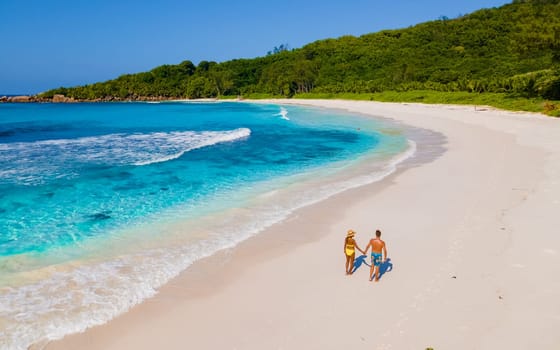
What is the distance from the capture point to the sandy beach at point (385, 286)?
6602mm

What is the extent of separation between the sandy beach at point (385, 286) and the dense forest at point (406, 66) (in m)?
38.9

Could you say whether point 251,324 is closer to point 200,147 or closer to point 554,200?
point 554,200

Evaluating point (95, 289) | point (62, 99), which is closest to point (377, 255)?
point (95, 289)

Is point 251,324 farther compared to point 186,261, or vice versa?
point 186,261

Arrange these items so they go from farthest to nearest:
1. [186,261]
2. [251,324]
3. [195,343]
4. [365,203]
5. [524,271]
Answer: [365,203], [186,261], [524,271], [251,324], [195,343]

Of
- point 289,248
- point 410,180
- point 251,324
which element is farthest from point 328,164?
point 251,324

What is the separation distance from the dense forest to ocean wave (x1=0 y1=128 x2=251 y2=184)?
37734 mm

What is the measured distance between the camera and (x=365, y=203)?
14188 millimetres

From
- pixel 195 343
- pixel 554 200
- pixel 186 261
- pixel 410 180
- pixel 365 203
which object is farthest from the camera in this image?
pixel 410 180

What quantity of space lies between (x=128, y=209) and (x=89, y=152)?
16.9 metres

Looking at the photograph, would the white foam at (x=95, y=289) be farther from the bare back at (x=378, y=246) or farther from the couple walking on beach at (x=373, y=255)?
the bare back at (x=378, y=246)

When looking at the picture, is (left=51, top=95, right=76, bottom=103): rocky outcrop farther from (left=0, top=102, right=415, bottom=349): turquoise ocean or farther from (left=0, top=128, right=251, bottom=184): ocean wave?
(left=0, top=102, right=415, bottom=349): turquoise ocean

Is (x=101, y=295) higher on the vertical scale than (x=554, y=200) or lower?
lower

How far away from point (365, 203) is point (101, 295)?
915 centimetres
